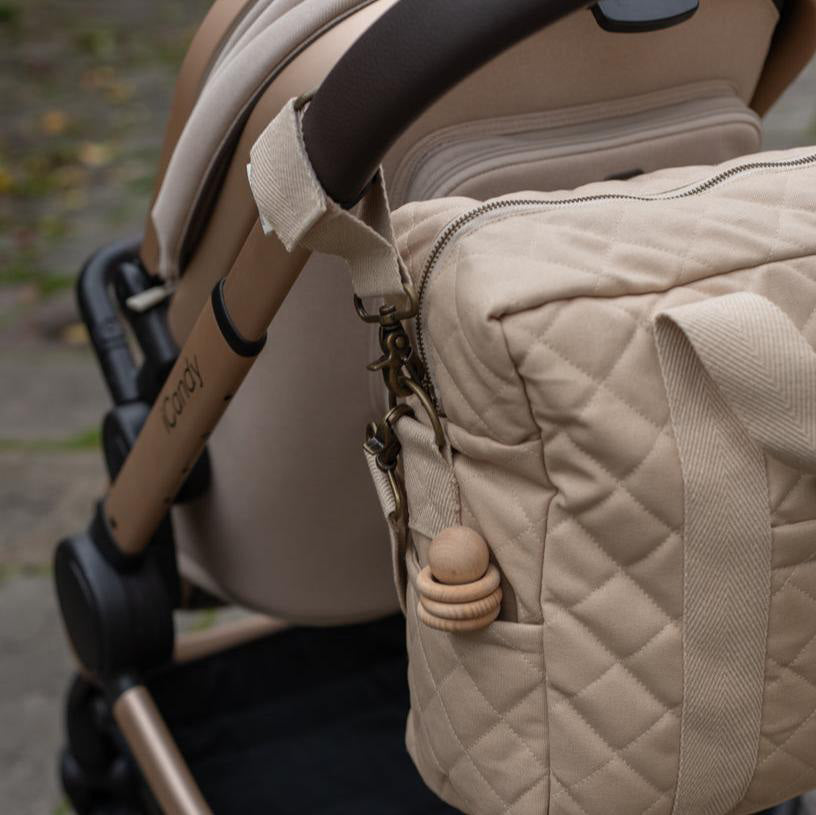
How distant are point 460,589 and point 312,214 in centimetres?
25

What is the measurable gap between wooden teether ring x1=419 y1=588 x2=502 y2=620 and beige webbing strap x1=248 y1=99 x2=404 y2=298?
20 cm

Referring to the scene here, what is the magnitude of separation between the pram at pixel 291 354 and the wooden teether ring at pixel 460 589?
238mm

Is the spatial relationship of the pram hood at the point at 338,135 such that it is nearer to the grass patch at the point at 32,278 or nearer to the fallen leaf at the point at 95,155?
the grass patch at the point at 32,278

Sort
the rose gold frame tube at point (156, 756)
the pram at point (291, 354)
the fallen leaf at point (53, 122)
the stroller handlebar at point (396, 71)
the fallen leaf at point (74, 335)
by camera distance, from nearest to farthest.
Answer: the stroller handlebar at point (396, 71) → the pram at point (291, 354) → the rose gold frame tube at point (156, 756) → the fallen leaf at point (74, 335) → the fallen leaf at point (53, 122)

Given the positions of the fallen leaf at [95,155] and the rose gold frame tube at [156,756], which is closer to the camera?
the rose gold frame tube at [156,756]

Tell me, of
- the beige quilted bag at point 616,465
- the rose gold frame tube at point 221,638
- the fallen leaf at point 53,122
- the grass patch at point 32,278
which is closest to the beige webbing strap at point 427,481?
the beige quilted bag at point 616,465

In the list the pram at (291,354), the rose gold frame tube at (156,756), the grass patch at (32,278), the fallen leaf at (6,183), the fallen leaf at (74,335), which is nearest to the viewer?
the pram at (291,354)

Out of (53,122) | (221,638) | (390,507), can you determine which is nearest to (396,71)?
(390,507)

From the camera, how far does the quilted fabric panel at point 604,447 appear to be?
28.1 inches

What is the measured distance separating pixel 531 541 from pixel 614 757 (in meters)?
0.15

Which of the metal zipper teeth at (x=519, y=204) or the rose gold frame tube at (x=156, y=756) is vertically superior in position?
the metal zipper teeth at (x=519, y=204)

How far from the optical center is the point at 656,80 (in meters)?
0.99

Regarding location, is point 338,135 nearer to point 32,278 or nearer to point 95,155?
point 32,278

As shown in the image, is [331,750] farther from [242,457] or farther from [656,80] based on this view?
[656,80]
